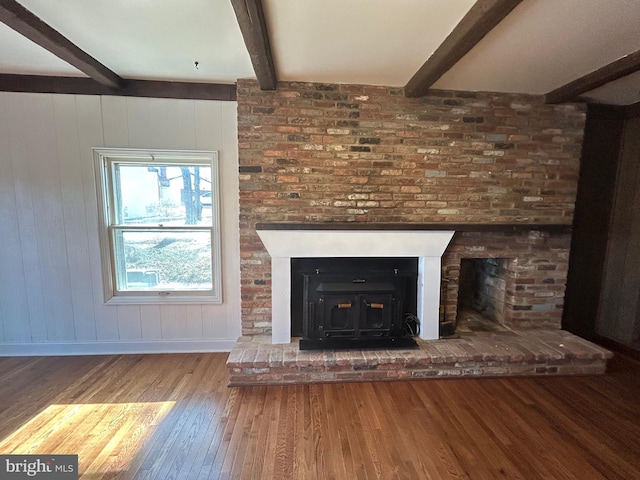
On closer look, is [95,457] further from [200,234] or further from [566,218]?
[566,218]

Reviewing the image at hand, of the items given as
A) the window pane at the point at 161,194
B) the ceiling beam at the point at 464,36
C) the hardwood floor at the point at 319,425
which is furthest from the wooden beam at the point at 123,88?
the hardwood floor at the point at 319,425

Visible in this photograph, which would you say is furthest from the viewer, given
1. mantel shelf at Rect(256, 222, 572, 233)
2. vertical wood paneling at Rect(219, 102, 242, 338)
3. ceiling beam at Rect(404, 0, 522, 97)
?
vertical wood paneling at Rect(219, 102, 242, 338)

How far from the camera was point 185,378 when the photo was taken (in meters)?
2.34

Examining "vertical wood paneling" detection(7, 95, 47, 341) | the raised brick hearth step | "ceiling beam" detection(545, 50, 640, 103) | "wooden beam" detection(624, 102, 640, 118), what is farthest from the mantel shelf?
"vertical wood paneling" detection(7, 95, 47, 341)

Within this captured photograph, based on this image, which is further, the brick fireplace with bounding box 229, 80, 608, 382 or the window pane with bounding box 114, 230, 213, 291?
the window pane with bounding box 114, 230, 213, 291

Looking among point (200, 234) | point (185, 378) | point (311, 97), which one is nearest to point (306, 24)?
point (311, 97)

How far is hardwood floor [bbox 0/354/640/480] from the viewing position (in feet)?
5.05

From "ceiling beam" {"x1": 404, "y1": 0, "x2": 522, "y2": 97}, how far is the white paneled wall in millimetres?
1640

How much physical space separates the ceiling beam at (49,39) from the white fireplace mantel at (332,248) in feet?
5.68

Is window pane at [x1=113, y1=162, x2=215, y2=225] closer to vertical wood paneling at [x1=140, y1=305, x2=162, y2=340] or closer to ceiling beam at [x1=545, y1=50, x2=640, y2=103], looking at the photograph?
vertical wood paneling at [x1=140, y1=305, x2=162, y2=340]

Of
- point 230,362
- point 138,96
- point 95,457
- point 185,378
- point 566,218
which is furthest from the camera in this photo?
point 566,218

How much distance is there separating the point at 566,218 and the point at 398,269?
67.1 inches

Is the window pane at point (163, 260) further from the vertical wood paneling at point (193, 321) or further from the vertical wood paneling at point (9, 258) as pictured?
the vertical wood paneling at point (9, 258)

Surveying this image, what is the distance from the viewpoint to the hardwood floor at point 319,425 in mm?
1538
